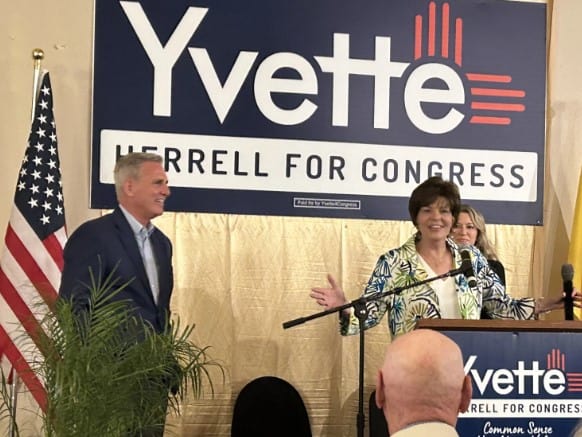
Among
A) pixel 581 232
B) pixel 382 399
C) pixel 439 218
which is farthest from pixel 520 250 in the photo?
pixel 382 399

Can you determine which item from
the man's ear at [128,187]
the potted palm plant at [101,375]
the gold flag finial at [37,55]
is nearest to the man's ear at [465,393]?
the potted palm plant at [101,375]

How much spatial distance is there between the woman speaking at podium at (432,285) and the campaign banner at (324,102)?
1156 mm

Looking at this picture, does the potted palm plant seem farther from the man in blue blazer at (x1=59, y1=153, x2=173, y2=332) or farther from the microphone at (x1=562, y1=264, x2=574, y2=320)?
the microphone at (x1=562, y1=264, x2=574, y2=320)

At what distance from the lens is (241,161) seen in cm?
537

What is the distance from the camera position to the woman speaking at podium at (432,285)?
13.8ft

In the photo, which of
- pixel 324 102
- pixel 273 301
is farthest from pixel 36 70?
pixel 273 301

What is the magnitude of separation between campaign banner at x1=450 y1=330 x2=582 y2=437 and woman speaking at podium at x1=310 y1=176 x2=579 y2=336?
1.61ft

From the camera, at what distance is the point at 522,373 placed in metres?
3.66

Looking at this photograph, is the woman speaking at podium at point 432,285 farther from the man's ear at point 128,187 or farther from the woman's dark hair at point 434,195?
the man's ear at point 128,187

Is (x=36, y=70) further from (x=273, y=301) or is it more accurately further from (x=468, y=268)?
(x=468, y=268)

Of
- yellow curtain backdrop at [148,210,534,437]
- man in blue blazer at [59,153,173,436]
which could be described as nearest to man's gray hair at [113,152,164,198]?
man in blue blazer at [59,153,173,436]

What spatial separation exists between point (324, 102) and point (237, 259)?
3.26 feet

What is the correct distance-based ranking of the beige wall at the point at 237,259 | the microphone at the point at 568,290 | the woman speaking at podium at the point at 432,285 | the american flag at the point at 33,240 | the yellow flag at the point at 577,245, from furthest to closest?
the yellow flag at the point at 577,245, the beige wall at the point at 237,259, the american flag at the point at 33,240, the woman speaking at podium at the point at 432,285, the microphone at the point at 568,290

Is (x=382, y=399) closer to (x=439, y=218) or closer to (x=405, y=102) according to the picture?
(x=439, y=218)
